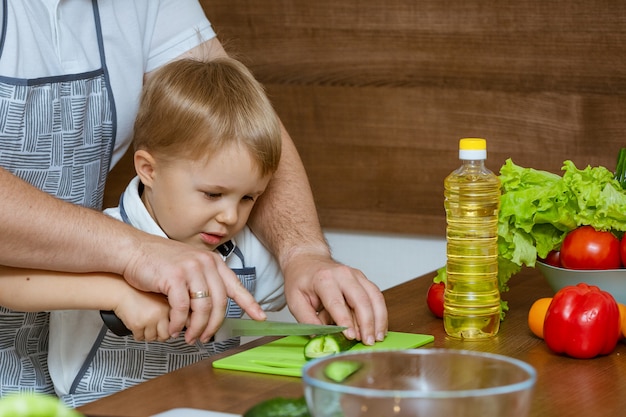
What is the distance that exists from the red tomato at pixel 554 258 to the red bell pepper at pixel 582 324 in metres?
0.19

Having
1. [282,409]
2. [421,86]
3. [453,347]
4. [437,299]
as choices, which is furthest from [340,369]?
[421,86]

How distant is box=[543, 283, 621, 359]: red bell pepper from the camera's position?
1370 mm

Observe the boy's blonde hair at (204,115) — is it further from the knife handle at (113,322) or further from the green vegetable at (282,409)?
the green vegetable at (282,409)

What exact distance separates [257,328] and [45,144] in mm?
548

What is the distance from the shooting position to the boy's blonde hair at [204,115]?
161 centimetres

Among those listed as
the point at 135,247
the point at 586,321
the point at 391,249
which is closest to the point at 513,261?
the point at 586,321

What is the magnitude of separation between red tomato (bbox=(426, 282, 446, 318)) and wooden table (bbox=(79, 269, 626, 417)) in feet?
0.12

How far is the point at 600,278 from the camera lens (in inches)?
60.9

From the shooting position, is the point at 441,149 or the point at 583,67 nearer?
the point at 583,67

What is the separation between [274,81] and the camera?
2674mm

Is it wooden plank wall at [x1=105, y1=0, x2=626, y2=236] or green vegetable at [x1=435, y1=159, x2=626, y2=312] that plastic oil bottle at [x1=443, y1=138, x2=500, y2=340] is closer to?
green vegetable at [x1=435, y1=159, x2=626, y2=312]

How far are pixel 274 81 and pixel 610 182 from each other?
126 cm

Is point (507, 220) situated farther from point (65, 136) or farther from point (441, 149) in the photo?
point (441, 149)

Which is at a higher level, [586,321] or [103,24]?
[103,24]
